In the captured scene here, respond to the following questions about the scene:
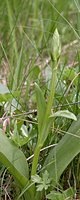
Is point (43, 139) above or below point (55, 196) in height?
above

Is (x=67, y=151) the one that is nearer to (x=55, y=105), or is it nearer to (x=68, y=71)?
(x=55, y=105)

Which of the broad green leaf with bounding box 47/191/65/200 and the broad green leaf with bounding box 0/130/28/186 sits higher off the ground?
the broad green leaf with bounding box 0/130/28/186

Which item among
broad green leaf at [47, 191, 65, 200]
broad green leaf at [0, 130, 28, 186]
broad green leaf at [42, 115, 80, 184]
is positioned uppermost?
Answer: broad green leaf at [0, 130, 28, 186]

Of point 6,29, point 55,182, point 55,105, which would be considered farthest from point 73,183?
point 6,29

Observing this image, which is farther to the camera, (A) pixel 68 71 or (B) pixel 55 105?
(A) pixel 68 71

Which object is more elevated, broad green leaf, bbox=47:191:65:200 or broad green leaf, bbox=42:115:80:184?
broad green leaf, bbox=42:115:80:184
